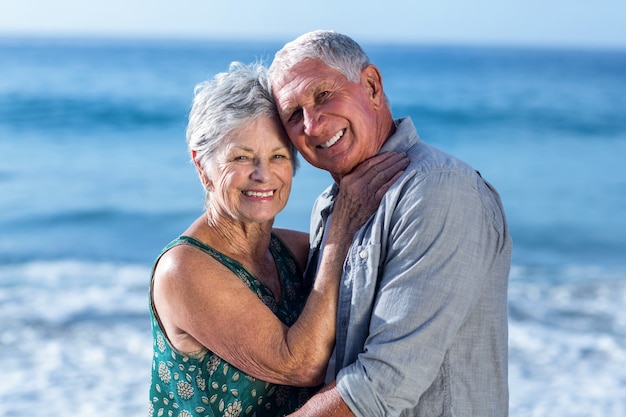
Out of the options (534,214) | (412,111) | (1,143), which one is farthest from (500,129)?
(1,143)

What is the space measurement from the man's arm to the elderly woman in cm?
13

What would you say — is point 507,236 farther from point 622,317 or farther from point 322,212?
point 622,317

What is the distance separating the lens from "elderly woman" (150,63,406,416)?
2.57m

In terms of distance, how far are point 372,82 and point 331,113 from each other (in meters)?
0.18

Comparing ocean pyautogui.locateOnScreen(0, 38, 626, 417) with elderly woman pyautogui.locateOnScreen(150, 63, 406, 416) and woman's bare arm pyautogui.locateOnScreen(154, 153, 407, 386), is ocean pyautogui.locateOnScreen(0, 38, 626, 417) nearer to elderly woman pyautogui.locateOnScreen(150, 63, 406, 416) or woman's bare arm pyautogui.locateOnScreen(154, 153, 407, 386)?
elderly woman pyautogui.locateOnScreen(150, 63, 406, 416)

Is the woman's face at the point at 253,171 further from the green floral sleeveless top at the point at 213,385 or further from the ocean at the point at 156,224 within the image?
the ocean at the point at 156,224

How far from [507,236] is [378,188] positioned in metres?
0.41

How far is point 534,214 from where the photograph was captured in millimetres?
12734

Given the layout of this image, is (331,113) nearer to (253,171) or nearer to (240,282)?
(253,171)

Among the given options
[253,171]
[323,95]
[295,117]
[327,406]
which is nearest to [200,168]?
[253,171]

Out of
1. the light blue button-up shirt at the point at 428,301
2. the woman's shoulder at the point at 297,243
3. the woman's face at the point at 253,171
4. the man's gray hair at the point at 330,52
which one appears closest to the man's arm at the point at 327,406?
the light blue button-up shirt at the point at 428,301

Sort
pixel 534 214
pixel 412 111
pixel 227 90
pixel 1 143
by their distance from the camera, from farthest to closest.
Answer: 1. pixel 412 111
2. pixel 1 143
3. pixel 534 214
4. pixel 227 90

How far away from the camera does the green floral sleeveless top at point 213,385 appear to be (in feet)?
8.97

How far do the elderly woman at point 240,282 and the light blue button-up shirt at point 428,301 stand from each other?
99 millimetres
